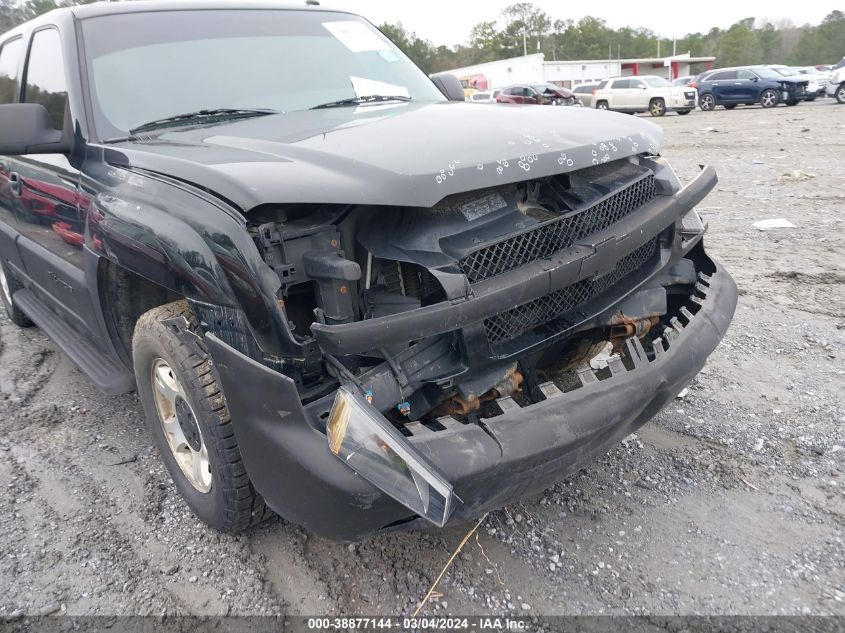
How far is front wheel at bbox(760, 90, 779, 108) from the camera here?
2342 cm

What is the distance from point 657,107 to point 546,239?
2540 centimetres

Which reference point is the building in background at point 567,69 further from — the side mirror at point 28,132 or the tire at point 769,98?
the side mirror at point 28,132

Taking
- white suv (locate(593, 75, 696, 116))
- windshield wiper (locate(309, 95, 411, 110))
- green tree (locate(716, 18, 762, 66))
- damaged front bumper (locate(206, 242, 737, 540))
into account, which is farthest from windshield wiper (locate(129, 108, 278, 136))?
green tree (locate(716, 18, 762, 66))

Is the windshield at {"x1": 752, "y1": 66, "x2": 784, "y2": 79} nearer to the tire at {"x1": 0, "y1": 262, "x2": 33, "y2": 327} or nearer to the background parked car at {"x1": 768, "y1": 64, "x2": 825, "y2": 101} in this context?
the background parked car at {"x1": 768, "y1": 64, "x2": 825, "y2": 101}

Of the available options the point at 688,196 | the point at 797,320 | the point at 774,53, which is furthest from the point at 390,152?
the point at 774,53

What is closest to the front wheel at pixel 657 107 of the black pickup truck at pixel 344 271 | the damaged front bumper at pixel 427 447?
the black pickup truck at pixel 344 271

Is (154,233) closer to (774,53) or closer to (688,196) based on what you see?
(688,196)

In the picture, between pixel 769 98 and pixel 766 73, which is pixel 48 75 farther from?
pixel 766 73

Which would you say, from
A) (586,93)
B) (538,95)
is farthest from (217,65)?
(586,93)

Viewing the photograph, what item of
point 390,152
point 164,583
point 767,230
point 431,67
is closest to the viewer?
point 390,152

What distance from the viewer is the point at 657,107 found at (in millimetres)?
24891

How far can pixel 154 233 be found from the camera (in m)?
2.13

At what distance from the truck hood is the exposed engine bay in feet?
0.39

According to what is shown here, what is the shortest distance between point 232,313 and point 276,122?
1.09m
